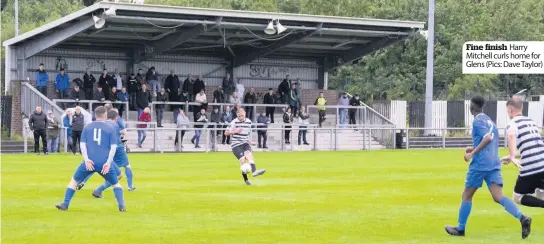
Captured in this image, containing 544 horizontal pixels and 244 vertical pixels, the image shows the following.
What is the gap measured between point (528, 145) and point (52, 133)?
87.7 feet

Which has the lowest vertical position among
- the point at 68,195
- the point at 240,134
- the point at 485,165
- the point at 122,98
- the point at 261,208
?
the point at 261,208

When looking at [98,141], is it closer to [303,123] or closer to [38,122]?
[38,122]

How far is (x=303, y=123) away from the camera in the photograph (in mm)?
46469

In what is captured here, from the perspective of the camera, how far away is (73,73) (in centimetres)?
4794

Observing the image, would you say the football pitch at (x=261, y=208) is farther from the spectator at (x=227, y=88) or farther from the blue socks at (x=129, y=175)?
the spectator at (x=227, y=88)

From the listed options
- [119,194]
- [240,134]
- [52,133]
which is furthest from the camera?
[52,133]

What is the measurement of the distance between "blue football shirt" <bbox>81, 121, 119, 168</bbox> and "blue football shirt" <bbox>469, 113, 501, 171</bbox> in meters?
5.86

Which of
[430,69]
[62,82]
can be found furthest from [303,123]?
[62,82]

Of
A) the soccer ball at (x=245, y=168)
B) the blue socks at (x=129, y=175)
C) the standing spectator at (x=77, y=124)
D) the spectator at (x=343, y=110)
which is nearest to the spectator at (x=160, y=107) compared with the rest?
the standing spectator at (x=77, y=124)

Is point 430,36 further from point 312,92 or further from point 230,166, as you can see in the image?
point 230,166

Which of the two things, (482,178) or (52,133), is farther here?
(52,133)

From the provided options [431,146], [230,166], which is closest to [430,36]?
[431,146]

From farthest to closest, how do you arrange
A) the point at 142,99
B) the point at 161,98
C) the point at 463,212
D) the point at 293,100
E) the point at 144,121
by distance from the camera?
the point at 293,100, the point at 161,98, the point at 142,99, the point at 144,121, the point at 463,212

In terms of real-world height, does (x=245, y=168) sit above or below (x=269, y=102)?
below
